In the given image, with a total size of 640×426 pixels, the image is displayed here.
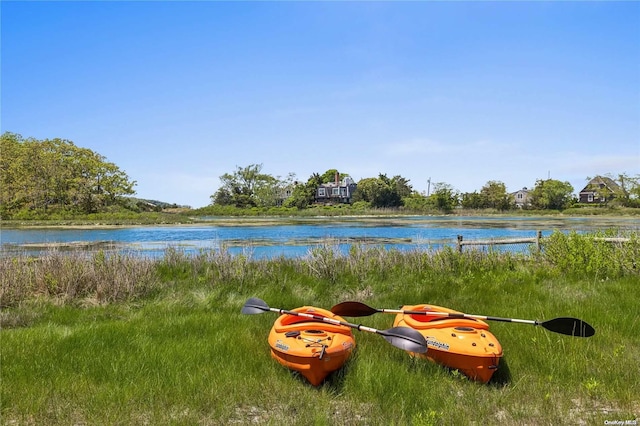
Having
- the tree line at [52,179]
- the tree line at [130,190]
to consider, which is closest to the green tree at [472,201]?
the tree line at [130,190]

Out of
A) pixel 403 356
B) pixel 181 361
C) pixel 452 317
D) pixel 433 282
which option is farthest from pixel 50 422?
pixel 433 282

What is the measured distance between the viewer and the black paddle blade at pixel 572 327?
15.6 feet

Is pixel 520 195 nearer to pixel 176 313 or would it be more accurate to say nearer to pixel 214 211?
pixel 214 211

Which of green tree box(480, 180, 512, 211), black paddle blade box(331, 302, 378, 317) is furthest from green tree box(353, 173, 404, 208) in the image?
black paddle blade box(331, 302, 378, 317)

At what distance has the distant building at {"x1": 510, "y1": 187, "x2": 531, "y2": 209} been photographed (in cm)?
8381

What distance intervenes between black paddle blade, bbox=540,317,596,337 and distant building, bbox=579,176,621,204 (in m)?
84.8

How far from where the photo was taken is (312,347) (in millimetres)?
4297

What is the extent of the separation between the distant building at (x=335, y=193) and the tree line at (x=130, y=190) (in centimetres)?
154

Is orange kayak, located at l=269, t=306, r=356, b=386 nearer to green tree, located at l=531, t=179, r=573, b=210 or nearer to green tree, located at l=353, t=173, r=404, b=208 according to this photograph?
green tree, located at l=353, t=173, r=404, b=208

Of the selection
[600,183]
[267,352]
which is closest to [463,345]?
[267,352]

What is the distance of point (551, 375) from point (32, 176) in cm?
6047

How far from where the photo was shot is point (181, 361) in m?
5.00

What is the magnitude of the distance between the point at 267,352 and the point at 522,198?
3613 inches

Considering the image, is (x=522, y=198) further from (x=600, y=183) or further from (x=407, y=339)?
(x=407, y=339)
